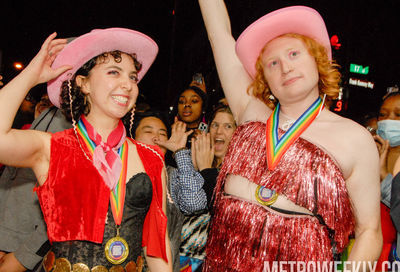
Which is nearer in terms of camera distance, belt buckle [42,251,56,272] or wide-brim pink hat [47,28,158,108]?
belt buckle [42,251,56,272]

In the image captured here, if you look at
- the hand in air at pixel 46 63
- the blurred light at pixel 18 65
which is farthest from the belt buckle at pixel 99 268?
the blurred light at pixel 18 65

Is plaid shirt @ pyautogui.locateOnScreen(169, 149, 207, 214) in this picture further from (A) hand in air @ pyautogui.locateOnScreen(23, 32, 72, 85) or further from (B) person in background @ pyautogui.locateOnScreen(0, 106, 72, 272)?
(A) hand in air @ pyautogui.locateOnScreen(23, 32, 72, 85)

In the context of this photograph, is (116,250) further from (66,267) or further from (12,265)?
(12,265)

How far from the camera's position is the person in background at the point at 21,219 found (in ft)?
6.57

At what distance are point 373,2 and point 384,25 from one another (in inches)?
45.8

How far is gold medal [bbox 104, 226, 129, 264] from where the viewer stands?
5.65 ft

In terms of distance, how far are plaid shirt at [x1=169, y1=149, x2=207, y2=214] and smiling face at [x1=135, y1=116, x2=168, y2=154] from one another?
1.52 feet

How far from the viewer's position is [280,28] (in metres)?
2.01

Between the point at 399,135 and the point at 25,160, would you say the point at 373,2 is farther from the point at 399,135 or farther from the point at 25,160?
the point at 25,160

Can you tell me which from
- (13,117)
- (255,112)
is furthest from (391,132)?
(13,117)

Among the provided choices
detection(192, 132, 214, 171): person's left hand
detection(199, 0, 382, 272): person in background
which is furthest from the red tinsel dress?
detection(192, 132, 214, 171): person's left hand

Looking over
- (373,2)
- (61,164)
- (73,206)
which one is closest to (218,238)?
(73,206)

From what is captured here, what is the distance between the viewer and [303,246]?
1.72 m

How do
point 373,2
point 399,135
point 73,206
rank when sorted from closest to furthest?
point 73,206
point 399,135
point 373,2
